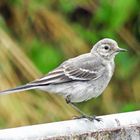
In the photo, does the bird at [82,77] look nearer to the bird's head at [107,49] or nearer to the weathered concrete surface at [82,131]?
the bird's head at [107,49]

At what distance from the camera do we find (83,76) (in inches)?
253

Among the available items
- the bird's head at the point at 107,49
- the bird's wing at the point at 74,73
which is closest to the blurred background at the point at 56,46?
the bird's head at the point at 107,49

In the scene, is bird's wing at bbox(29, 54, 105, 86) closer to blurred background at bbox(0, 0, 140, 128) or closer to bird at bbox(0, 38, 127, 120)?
bird at bbox(0, 38, 127, 120)

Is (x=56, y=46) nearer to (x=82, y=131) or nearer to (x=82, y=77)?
(x=82, y=77)

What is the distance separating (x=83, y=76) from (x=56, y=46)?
110 inches

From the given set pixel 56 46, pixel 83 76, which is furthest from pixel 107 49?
pixel 56 46

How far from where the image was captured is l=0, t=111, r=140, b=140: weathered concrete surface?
4.68 m

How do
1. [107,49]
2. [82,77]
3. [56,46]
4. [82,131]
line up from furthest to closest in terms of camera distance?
[56,46] < [107,49] < [82,77] < [82,131]

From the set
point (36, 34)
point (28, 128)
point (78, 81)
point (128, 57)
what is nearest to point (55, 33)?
point (36, 34)

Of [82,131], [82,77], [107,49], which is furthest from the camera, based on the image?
[107,49]

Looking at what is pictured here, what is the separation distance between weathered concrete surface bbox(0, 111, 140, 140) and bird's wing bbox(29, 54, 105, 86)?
3.83 ft

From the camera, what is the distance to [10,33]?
352 inches

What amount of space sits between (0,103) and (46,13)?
4.41ft

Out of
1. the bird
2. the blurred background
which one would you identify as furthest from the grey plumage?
the blurred background
